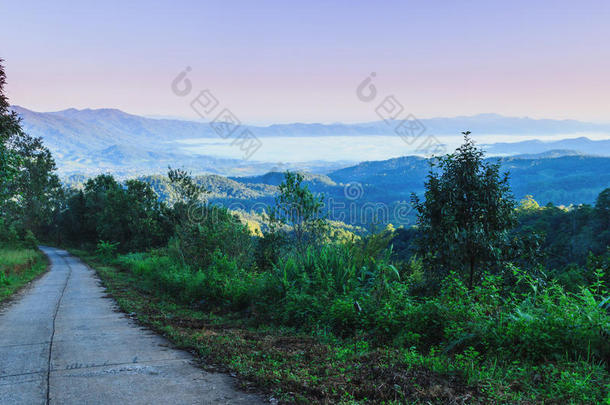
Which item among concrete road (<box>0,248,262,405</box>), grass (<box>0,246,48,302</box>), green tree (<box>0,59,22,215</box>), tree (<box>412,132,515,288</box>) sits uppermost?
green tree (<box>0,59,22,215</box>)

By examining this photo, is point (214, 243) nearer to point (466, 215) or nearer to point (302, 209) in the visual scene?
point (302, 209)

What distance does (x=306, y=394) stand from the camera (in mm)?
3572

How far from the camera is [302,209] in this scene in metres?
11.1

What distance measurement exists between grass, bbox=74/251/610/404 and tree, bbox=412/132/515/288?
15.5 feet

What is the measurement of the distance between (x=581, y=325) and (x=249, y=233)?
402 inches

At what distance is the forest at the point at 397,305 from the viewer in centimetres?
374

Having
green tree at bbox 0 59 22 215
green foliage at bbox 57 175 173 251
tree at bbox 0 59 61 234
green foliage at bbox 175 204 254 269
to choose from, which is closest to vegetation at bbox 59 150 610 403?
green foliage at bbox 175 204 254 269

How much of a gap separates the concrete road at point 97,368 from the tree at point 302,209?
5.16 m

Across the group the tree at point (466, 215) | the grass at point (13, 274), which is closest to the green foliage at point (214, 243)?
the grass at point (13, 274)

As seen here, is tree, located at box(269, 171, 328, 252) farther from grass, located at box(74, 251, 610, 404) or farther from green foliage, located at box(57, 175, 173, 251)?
green foliage, located at box(57, 175, 173, 251)

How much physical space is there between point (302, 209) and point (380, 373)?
746 centimetres

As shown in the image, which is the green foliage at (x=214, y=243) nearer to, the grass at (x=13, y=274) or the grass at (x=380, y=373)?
the grass at (x=13, y=274)

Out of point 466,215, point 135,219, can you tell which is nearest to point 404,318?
point 466,215

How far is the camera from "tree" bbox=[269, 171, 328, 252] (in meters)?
11.0
